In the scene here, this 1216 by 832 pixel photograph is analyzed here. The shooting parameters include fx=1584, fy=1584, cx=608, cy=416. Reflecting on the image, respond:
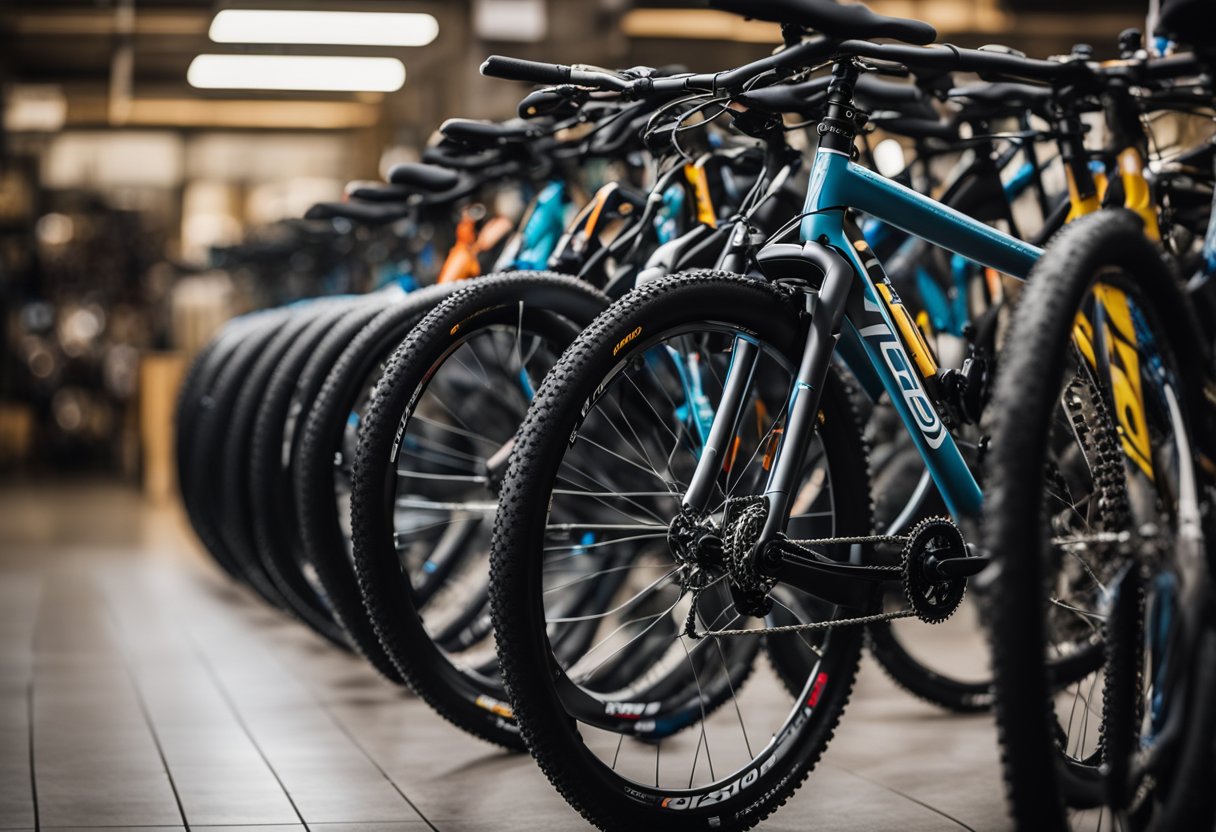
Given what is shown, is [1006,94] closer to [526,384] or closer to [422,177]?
[526,384]

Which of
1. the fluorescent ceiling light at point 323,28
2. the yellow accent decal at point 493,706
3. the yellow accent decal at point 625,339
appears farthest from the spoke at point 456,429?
the fluorescent ceiling light at point 323,28

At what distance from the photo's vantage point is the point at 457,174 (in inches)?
141

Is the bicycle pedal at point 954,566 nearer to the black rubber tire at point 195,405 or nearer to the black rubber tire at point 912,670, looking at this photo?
the black rubber tire at point 912,670

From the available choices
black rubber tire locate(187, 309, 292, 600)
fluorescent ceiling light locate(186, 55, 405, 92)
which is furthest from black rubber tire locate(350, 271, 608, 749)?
fluorescent ceiling light locate(186, 55, 405, 92)

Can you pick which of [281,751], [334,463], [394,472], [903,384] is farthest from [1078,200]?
[281,751]

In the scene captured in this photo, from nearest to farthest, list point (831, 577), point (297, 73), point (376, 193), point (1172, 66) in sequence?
point (831, 577), point (1172, 66), point (376, 193), point (297, 73)

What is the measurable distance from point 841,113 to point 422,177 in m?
1.48

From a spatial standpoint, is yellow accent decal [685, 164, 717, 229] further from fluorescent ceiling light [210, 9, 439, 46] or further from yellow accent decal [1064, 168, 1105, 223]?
fluorescent ceiling light [210, 9, 439, 46]

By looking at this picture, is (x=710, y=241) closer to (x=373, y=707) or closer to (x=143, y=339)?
(x=373, y=707)

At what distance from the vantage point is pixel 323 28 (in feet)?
28.3

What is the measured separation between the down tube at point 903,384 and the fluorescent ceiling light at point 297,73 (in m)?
7.24

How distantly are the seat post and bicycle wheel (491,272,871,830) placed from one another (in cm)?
25

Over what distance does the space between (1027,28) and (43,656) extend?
231 inches

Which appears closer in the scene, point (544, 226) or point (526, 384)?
point (526, 384)
